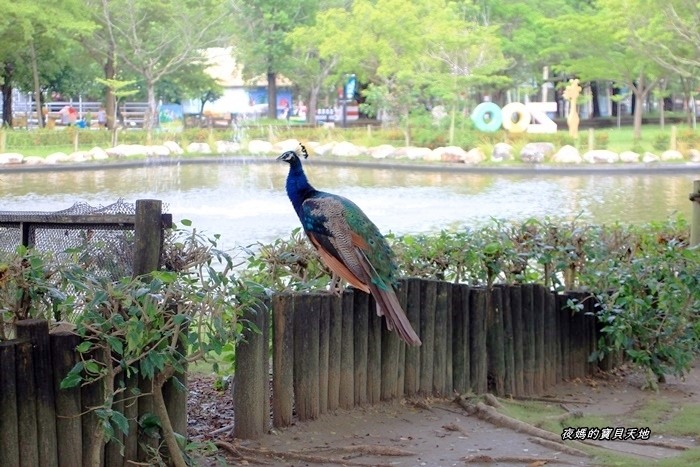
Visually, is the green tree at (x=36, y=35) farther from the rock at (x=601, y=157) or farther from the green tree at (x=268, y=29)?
the rock at (x=601, y=157)

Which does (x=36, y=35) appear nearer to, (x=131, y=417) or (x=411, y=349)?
(x=411, y=349)

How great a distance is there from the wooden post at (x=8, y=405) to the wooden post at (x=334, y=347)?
5.58 ft

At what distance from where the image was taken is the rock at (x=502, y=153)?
2920cm

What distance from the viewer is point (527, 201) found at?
19625mm

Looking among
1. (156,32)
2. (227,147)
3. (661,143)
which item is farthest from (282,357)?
A: (156,32)

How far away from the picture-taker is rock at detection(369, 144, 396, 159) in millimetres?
30281

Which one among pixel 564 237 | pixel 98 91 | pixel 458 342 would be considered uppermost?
pixel 98 91

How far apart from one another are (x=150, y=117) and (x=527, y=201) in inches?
847

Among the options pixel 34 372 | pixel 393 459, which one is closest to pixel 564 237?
pixel 393 459

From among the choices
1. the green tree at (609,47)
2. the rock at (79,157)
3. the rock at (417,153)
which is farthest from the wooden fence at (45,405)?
the green tree at (609,47)

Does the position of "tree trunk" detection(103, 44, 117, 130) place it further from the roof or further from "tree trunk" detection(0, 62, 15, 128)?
the roof

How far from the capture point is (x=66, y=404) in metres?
3.58

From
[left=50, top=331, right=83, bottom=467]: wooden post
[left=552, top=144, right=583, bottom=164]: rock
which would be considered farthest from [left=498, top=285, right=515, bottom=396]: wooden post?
[left=552, top=144, right=583, bottom=164]: rock

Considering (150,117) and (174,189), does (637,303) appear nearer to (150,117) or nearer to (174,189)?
(174,189)
